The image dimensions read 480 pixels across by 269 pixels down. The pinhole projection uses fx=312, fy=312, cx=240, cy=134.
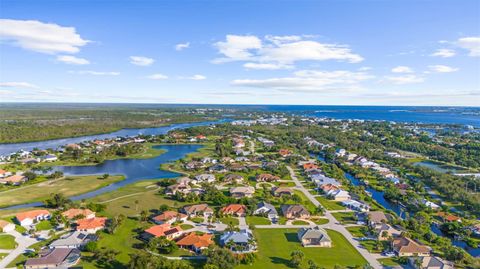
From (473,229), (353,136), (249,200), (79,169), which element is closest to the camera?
(473,229)

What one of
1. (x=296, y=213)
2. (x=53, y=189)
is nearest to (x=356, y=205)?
(x=296, y=213)

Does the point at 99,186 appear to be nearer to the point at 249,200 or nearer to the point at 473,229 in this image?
the point at 249,200

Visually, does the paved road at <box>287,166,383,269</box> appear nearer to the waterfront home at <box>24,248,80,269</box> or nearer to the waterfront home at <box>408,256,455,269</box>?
the waterfront home at <box>408,256,455,269</box>

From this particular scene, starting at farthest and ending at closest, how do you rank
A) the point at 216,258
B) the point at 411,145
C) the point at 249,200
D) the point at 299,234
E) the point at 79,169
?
the point at 411,145 → the point at 79,169 → the point at 249,200 → the point at 299,234 → the point at 216,258

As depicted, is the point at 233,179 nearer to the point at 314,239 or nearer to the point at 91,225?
the point at 314,239

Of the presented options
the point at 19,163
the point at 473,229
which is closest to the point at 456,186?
the point at 473,229

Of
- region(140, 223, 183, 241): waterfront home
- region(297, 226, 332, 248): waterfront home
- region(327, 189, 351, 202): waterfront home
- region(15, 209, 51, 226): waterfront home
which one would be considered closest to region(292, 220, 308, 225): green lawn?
region(297, 226, 332, 248): waterfront home

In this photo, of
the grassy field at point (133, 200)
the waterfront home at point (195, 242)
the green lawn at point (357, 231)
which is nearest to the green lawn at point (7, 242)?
the grassy field at point (133, 200)
